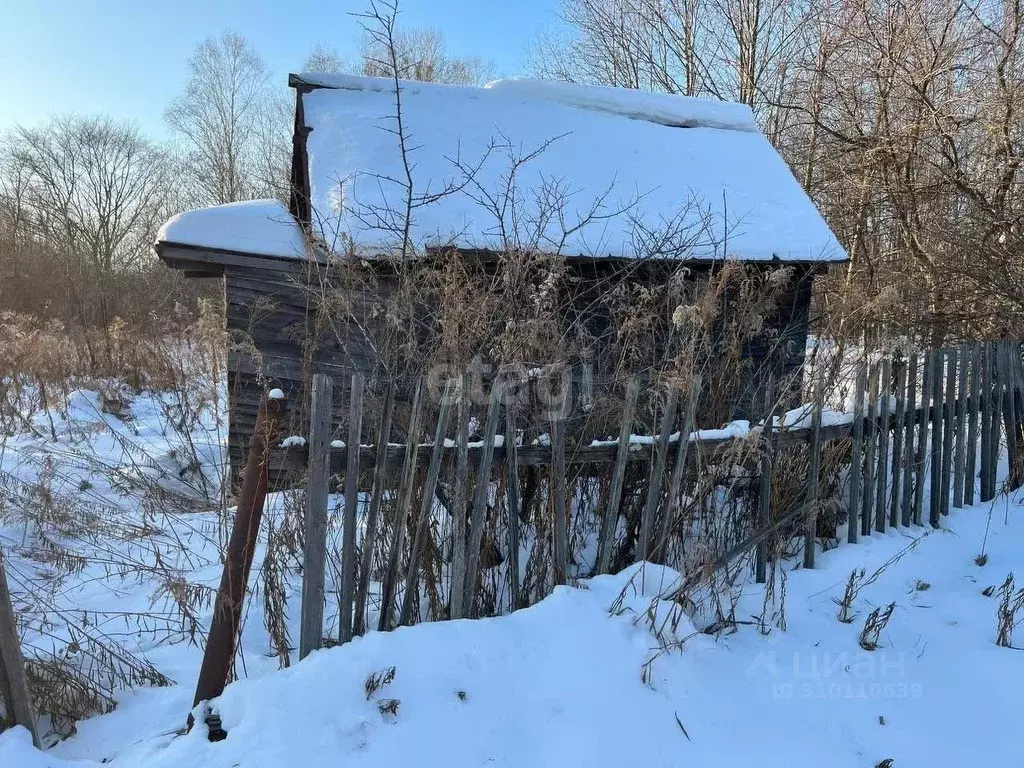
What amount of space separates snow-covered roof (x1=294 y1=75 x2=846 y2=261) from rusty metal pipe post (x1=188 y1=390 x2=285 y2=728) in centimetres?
287

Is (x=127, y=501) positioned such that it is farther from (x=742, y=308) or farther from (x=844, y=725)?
(x=844, y=725)

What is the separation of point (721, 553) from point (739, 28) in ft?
53.1

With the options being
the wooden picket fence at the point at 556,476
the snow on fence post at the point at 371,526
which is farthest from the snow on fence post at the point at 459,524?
the snow on fence post at the point at 371,526

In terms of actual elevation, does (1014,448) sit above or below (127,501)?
above

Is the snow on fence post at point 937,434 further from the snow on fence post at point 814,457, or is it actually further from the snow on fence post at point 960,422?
the snow on fence post at point 814,457

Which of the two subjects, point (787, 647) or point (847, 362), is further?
point (847, 362)

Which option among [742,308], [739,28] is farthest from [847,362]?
[739,28]

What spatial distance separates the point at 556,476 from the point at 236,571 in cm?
141

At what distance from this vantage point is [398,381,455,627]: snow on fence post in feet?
8.89

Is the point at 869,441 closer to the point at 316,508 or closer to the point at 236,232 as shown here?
the point at 316,508

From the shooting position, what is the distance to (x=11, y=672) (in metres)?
2.34

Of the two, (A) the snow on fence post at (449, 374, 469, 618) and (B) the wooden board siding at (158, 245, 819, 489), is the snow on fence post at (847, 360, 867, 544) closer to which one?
(B) the wooden board siding at (158, 245, 819, 489)

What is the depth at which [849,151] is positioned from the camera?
10.4 metres
